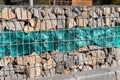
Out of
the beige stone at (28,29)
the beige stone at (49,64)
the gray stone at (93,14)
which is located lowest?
the beige stone at (49,64)

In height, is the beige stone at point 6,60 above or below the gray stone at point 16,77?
above

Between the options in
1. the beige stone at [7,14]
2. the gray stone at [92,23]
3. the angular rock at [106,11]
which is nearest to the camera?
the beige stone at [7,14]

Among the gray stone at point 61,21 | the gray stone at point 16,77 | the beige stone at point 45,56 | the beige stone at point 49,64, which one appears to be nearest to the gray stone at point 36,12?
the gray stone at point 61,21

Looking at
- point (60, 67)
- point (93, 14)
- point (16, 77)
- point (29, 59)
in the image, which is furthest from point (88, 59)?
point (16, 77)

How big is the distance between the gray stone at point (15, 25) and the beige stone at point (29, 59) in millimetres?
460

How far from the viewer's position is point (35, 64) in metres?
5.24

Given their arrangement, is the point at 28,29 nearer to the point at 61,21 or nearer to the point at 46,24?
the point at 46,24

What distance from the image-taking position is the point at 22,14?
509cm

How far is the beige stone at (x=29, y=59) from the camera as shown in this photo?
510 centimetres

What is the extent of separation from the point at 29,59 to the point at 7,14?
805mm

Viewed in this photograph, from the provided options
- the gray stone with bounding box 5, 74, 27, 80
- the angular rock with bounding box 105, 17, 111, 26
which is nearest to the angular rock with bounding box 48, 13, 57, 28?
the gray stone with bounding box 5, 74, 27, 80

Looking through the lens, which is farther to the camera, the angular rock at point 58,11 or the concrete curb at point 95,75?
the angular rock at point 58,11

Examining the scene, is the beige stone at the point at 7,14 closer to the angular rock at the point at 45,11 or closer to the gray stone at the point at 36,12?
the gray stone at the point at 36,12

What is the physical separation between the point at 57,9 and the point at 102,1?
5898 mm
